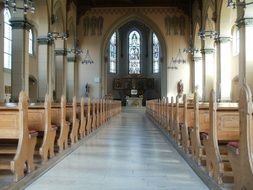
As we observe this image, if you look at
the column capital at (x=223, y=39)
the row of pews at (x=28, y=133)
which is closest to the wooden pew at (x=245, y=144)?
the row of pews at (x=28, y=133)

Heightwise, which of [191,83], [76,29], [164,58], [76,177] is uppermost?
[76,29]

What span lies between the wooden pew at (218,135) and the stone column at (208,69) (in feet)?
59.1

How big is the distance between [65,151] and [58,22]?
17000 millimetres

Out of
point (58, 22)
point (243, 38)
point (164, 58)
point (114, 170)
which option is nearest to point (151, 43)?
point (164, 58)

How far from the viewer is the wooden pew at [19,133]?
14.8 feet

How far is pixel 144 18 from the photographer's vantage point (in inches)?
1101

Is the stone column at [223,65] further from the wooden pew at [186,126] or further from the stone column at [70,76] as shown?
the wooden pew at [186,126]

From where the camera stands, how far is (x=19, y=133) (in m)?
4.63

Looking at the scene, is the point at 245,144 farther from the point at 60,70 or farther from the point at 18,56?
the point at 60,70

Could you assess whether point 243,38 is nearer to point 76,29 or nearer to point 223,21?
point 223,21

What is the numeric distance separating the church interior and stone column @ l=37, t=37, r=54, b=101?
50 millimetres

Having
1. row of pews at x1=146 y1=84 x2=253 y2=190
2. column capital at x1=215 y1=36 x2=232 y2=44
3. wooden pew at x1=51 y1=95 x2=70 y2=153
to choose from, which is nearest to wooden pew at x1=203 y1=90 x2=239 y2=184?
row of pews at x1=146 y1=84 x2=253 y2=190

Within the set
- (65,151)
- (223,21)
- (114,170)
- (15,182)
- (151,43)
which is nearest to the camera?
(15,182)

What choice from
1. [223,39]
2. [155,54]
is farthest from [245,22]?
[155,54]
